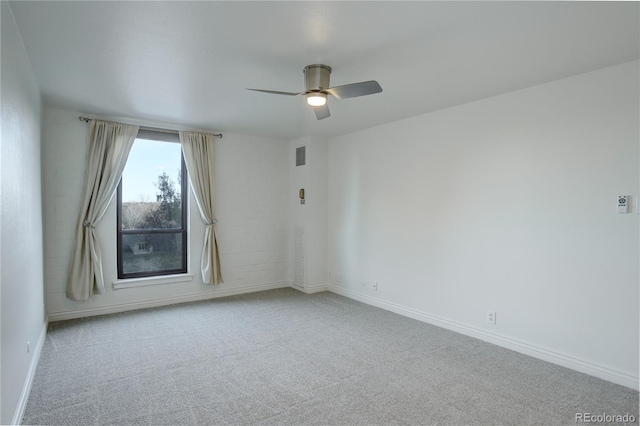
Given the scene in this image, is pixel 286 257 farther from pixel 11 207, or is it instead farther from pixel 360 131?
pixel 11 207

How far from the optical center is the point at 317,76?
3.01 meters

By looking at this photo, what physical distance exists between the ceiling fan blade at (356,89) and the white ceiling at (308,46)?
0.77ft

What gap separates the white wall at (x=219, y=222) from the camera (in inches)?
175

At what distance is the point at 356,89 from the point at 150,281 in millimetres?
4023

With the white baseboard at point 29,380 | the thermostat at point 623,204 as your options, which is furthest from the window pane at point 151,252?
the thermostat at point 623,204

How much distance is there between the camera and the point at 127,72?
10.5 ft

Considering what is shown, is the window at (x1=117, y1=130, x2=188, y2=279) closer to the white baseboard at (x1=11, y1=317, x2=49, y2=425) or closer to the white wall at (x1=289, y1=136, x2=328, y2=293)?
the white baseboard at (x1=11, y1=317, x2=49, y2=425)

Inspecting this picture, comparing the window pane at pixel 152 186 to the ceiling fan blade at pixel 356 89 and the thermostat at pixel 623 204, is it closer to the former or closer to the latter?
the ceiling fan blade at pixel 356 89

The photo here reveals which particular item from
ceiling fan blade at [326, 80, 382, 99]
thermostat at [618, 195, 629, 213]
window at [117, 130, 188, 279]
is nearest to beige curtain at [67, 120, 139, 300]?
window at [117, 130, 188, 279]

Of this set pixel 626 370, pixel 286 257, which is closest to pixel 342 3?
pixel 626 370

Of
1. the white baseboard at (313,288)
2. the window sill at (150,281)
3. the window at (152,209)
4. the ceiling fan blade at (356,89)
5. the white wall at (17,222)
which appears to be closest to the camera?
the white wall at (17,222)

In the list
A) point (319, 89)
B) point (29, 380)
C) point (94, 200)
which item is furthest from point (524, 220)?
point (94, 200)

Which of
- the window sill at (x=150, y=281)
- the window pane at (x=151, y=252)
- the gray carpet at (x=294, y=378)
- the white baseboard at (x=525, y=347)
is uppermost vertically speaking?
the window pane at (x=151, y=252)

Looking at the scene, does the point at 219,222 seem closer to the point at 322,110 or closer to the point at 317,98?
the point at 322,110
